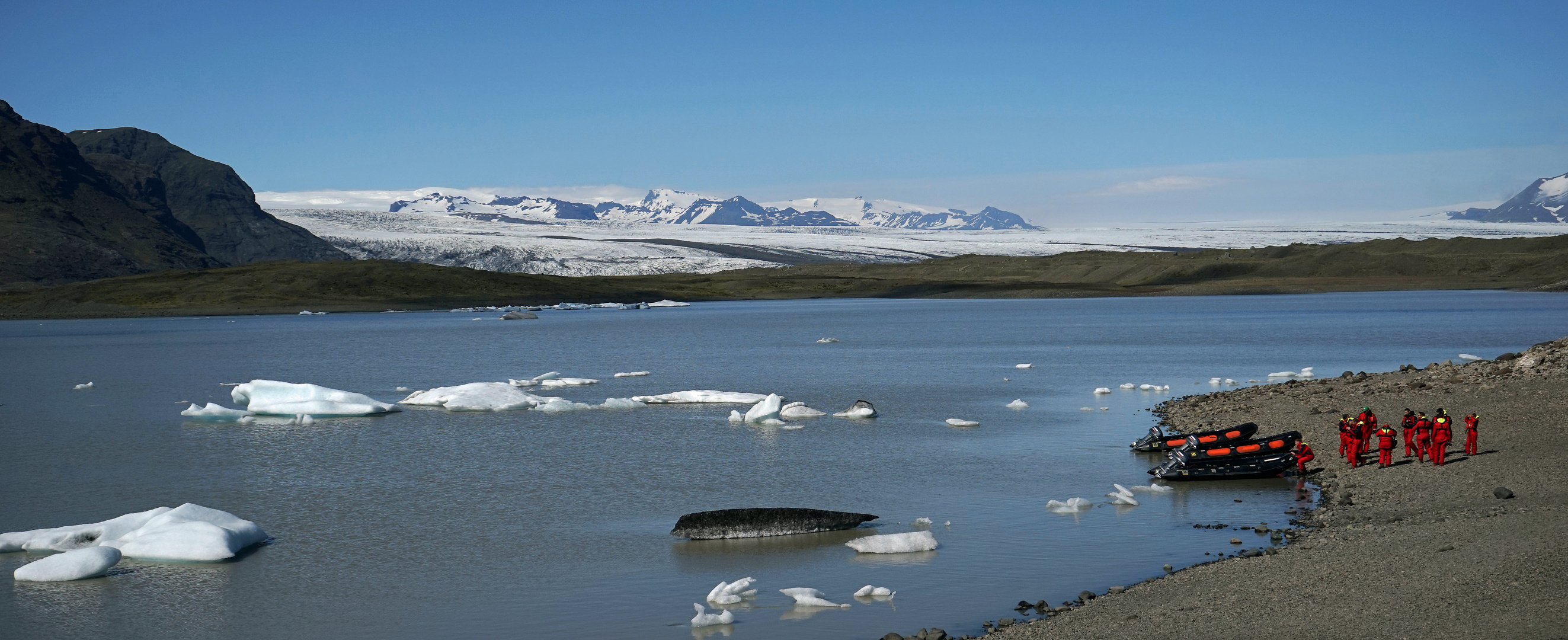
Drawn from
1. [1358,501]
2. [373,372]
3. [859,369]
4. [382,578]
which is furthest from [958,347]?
[382,578]

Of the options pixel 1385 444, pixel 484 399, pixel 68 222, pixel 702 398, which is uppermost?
pixel 68 222

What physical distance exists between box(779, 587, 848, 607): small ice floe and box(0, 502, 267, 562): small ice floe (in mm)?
6846

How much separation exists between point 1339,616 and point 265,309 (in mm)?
97416

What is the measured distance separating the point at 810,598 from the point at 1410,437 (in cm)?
1083

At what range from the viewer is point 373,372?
40594mm

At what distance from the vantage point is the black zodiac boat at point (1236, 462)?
57.4 ft

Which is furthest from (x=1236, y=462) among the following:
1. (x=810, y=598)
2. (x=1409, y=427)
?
(x=810, y=598)

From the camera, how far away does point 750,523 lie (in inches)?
575

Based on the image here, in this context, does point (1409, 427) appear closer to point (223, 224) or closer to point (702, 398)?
point (702, 398)

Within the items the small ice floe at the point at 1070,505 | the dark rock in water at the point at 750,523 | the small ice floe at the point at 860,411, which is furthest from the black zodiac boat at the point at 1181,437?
the dark rock in water at the point at 750,523

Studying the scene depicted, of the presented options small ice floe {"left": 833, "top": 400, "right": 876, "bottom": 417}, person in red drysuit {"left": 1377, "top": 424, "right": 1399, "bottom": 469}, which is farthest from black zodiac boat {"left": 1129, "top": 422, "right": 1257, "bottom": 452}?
small ice floe {"left": 833, "top": 400, "right": 876, "bottom": 417}

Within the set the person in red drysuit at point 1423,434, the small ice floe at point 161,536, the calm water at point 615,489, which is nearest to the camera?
the calm water at point 615,489

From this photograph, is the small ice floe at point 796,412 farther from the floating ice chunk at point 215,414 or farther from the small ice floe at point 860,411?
the floating ice chunk at point 215,414

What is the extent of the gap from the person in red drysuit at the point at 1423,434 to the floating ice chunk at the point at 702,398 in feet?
49.2
